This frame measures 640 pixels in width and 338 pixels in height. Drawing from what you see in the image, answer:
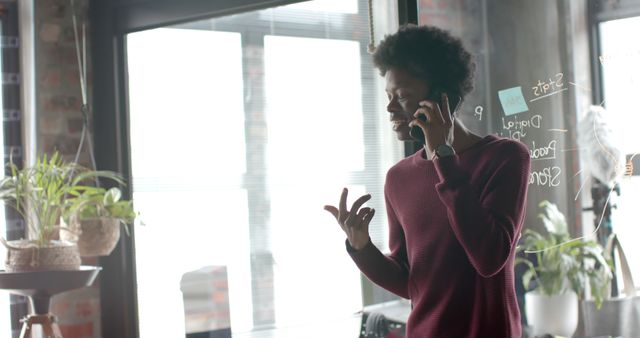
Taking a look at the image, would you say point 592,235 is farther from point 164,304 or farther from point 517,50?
point 164,304

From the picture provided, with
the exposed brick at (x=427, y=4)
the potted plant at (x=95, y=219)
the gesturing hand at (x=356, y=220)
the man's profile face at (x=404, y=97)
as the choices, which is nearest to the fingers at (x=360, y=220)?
the gesturing hand at (x=356, y=220)

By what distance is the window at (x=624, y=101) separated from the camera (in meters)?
2.21

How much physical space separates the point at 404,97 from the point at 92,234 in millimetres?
1911

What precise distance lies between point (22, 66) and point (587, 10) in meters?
2.42

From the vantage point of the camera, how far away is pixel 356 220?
176cm

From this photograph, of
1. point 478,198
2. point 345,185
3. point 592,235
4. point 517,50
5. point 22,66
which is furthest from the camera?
point 22,66

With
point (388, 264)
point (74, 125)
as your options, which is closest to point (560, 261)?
point (388, 264)

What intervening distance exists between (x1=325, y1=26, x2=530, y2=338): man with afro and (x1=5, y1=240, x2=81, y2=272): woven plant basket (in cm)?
Answer: 172

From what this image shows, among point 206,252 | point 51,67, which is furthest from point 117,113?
point 206,252

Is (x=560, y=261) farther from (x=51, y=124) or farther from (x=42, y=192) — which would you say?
(x=51, y=124)

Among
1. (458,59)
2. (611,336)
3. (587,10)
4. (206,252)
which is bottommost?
(611,336)

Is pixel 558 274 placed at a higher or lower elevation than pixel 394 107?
lower

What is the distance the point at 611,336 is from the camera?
90.5 inches

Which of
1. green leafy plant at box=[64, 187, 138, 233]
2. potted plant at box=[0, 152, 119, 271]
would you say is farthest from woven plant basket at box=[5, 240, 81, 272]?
green leafy plant at box=[64, 187, 138, 233]
